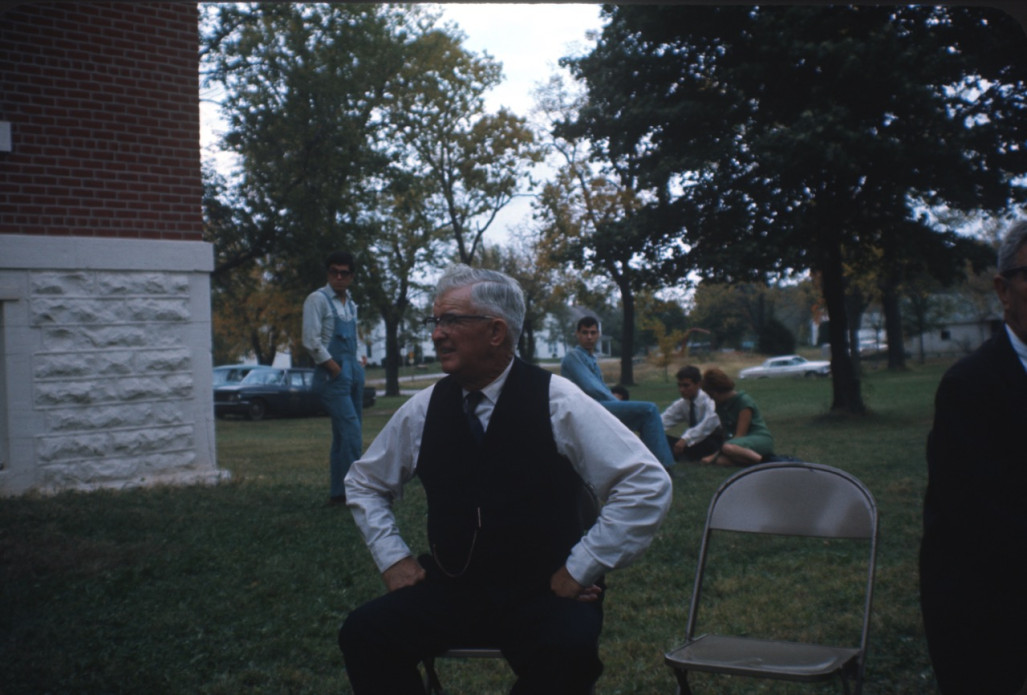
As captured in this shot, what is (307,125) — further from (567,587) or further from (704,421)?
(567,587)

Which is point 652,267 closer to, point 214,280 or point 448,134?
point 214,280

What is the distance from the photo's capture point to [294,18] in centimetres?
2406

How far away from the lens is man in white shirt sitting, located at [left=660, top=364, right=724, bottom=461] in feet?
34.2

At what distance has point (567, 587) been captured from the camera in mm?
2861

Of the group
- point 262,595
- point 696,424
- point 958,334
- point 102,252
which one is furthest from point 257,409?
point 958,334

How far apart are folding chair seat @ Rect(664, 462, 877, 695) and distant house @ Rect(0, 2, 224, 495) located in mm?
6439

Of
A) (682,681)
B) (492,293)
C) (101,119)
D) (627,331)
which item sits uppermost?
(101,119)

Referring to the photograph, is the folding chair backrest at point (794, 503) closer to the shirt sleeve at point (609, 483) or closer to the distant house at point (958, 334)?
the shirt sleeve at point (609, 483)

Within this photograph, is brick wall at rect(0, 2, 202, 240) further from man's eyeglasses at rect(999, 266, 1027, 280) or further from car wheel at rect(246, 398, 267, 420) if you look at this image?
car wheel at rect(246, 398, 267, 420)

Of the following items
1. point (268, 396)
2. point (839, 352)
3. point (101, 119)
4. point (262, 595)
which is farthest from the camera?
point (268, 396)

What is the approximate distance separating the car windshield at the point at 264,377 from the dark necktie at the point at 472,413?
2609 cm

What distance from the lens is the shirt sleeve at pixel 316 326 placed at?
714 centimetres

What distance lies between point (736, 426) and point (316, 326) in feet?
17.4

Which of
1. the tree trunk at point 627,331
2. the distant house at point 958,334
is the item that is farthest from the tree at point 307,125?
the distant house at point 958,334
